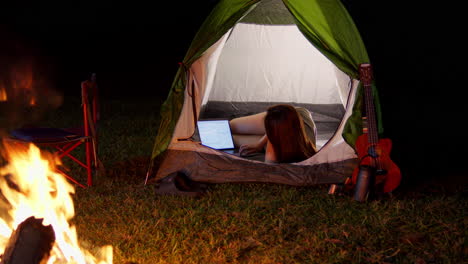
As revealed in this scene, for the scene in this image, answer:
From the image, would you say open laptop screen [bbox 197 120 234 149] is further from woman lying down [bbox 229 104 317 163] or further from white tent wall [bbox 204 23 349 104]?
white tent wall [bbox 204 23 349 104]

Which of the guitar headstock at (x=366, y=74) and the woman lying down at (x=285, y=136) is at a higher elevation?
the guitar headstock at (x=366, y=74)

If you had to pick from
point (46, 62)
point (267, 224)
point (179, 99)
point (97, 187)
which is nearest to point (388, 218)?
point (267, 224)

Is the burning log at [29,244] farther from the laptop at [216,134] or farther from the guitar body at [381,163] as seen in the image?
the laptop at [216,134]

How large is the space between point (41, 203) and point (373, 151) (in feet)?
7.83

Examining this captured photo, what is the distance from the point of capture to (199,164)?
15.2ft

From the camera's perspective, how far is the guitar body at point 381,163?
4105 millimetres

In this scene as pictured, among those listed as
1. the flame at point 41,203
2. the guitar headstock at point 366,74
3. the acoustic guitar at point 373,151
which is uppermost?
the guitar headstock at point 366,74

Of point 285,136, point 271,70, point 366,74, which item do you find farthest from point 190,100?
point 271,70

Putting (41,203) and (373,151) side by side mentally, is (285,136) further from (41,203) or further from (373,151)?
(41,203)

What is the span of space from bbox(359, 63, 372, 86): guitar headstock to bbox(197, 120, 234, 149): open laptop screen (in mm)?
1773

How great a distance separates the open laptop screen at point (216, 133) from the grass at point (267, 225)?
3.20ft

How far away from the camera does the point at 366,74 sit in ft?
13.7

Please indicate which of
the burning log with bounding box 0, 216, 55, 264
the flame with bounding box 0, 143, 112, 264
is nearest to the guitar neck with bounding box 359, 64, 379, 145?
the flame with bounding box 0, 143, 112, 264

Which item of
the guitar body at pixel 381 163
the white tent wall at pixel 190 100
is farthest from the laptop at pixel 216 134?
the guitar body at pixel 381 163
